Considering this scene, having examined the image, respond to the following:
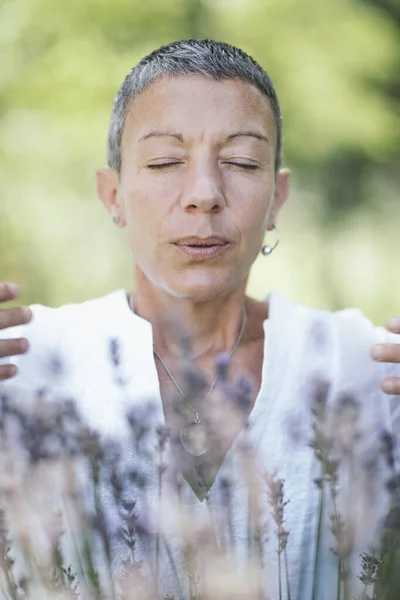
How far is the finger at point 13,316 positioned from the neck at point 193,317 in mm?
640

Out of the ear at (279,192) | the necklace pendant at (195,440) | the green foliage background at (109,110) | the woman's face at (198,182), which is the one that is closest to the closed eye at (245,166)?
the woman's face at (198,182)

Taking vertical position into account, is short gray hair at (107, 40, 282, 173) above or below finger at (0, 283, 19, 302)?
above

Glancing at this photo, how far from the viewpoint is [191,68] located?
1.75m

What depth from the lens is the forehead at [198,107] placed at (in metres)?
1.67

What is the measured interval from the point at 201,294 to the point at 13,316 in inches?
20.8

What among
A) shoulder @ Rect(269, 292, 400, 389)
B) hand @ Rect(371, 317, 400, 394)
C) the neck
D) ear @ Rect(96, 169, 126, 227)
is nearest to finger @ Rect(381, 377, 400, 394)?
hand @ Rect(371, 317, 400, 394)

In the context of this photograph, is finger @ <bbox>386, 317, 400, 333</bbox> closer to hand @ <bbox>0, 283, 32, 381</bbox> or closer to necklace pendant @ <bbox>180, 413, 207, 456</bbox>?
necklace pendant @ <bbox>180, 413, 207, 456</bbox>

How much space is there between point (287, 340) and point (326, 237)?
111 inches

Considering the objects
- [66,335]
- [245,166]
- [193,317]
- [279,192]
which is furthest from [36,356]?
[279,192]

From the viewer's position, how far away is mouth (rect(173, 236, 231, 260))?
164cm

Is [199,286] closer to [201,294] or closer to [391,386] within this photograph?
[201,294]

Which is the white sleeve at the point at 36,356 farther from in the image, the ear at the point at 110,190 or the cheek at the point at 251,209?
the cheek at the point at 251,209

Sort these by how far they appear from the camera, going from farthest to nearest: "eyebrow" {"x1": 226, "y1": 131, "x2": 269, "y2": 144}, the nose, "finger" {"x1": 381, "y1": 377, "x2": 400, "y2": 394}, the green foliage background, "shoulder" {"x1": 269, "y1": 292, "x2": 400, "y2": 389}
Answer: the green foliage background
"shoulder" {"x1": 269, "y1": 292, "x2": 400, "y2": 389}
"eyebrow" {"x1": 226, "y1": 131, "x2": 269, "y2": 144}
the nose
"finger" {"x1": 381, "y1": 377, "x2": 400, "y2": 394}

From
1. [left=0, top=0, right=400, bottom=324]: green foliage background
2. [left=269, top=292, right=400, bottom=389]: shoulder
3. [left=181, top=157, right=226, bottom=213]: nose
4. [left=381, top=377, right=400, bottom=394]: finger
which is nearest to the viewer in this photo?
[left=381, top=377, right=400, bottom=394]: finger
